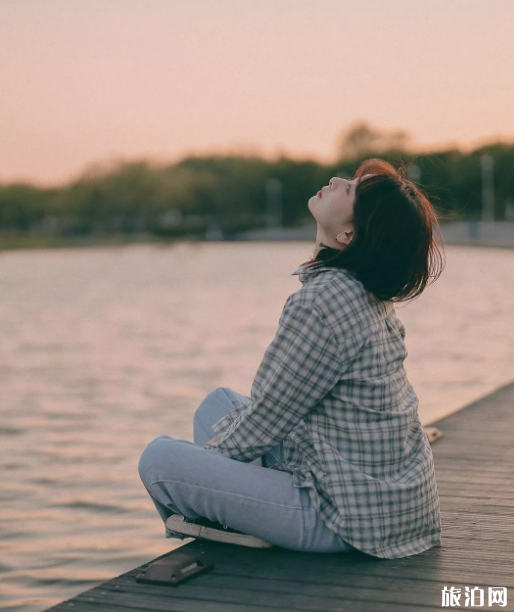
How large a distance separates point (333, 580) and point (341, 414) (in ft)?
1.43

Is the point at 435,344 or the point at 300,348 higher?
the point at 300,348

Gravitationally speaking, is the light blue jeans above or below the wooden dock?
above

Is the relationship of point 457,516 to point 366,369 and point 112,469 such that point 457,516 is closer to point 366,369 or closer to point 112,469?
point 366,369

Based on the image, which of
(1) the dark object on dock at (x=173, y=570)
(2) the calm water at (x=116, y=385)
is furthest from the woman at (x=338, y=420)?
(2) the calm water at (x=116, y=385)

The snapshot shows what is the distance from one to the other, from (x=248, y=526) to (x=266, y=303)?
65.0 feet

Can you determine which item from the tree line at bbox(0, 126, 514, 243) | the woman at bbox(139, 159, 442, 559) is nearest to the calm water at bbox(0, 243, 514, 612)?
the woman at bbox(139, 159, 442, 559)

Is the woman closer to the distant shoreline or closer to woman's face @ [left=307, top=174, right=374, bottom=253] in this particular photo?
woman's face @ [left=307, top=174, right=374, bottom=253]

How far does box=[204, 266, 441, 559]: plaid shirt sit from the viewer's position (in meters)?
2.52

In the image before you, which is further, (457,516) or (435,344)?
(435,344)

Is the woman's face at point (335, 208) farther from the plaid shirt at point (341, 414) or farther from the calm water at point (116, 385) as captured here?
the calm water at point (116, 385)

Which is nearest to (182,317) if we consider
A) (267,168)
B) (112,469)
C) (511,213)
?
(112,469)

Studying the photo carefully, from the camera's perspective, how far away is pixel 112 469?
6.49m

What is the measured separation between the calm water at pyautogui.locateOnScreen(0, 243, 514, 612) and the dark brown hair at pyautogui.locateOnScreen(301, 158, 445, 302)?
220 cm


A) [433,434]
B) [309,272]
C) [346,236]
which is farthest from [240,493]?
[433,434]
